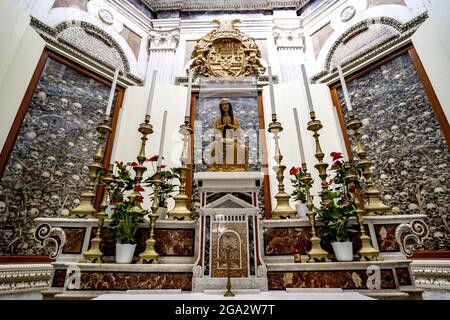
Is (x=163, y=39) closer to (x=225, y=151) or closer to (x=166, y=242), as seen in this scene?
(x=225, y=151)

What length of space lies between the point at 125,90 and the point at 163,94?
2.82 ft

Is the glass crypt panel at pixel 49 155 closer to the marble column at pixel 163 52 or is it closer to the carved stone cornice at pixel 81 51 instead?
the carved stone cornice at pixel 81 51

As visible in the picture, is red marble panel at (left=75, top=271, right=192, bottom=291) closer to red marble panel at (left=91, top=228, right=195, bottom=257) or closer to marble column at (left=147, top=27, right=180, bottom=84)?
red marble panel at (left=91, top=228, right=195, bottom=257)

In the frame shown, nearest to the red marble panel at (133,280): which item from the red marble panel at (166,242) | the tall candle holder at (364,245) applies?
the red marble panel at (166,242)

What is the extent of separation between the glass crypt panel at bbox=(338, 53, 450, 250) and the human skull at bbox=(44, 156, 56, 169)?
5033mm

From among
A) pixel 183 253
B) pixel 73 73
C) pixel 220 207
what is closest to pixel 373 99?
pixel 220 207

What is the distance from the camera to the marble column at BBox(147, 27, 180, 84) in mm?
5809

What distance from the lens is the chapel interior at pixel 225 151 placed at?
185cm

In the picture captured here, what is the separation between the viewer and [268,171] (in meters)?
4.67

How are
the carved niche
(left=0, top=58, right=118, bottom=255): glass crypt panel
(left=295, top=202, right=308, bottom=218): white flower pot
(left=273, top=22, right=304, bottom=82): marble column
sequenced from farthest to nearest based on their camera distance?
1. the carved niche
2. (left=273, top=22, right=304, bottom=82): marble column
3. (left=0, top=58, right=118, bottom=255): glass crypt panel
4. (left=295, top=202, right=308, bottom=218): white flower pot

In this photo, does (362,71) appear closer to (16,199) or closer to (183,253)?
(183,253)

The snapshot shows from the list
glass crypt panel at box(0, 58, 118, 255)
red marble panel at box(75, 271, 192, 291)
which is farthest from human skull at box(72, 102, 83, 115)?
red marble panel at box(75, 271, 192, 291)

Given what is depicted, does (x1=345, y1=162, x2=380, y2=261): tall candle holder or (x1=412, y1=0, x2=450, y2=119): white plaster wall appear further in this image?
(x1=412, y1=0, x2=450, y2=119): white plaster wall

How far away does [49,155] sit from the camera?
12.5 ft
